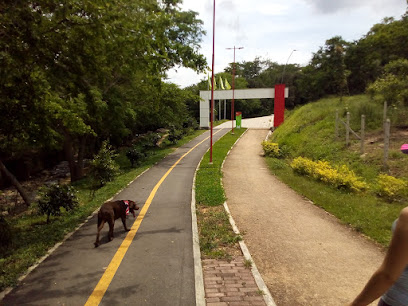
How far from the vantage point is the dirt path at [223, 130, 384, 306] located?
4.31 metres

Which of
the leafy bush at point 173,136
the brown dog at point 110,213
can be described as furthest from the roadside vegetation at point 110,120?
the leafy bush at point 173,136

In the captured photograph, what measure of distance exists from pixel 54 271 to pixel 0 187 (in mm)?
19962

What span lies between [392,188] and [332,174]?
2.27 m

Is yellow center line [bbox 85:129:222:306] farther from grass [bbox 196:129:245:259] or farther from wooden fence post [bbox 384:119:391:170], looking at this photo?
wooden fence post [bbox 384:119:391:170]

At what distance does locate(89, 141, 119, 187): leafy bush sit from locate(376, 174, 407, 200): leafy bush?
1132 cm

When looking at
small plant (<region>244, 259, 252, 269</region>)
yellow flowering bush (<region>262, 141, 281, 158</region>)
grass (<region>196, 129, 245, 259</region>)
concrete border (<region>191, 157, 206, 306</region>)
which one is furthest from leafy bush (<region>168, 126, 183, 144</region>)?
small plant (<region>244, 259, 252, 269</region>)

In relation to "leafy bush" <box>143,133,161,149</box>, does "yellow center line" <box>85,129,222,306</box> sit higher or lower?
lower

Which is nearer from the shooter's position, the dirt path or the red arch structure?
the dirt path

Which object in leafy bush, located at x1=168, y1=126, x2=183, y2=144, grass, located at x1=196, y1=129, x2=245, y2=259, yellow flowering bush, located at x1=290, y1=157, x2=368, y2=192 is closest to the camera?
grass, located at x1=196, y1=129, x2=245, y2=259

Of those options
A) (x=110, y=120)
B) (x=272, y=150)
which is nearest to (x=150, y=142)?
(x=110, y=120)

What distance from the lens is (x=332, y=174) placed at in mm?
10500

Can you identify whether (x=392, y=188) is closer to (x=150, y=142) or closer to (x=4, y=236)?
(x=4, y=236)

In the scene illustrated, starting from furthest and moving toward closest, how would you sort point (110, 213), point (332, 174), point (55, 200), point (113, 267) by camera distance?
point (332, 174)
point (55, 200)
point (110, 213)
point (113, 267)

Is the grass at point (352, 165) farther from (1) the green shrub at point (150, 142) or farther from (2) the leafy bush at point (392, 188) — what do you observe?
(1) the green shrub at point (150, 142)
